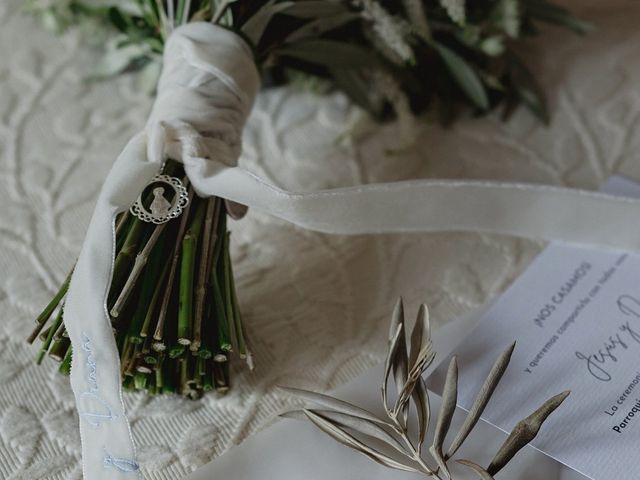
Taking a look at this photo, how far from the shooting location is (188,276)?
1.69ft

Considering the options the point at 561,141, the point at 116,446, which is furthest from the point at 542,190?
the point at 116,446

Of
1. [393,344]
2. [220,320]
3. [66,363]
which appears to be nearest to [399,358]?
[393,344]

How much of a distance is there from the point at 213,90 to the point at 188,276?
14 centimetres

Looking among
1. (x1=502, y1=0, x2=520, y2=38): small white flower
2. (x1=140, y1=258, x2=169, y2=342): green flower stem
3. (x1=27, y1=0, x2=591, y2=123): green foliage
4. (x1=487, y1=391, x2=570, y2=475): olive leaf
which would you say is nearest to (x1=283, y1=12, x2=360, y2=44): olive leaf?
(x1=27, y1=0, x2=591, y2=123): green foliage

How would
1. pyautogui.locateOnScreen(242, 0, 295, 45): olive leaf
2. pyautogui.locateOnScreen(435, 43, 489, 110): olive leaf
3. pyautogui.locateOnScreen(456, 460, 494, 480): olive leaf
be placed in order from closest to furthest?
pyautogui.locateOnScreen(456, 460, 494, 480): olive leaf
pyautogui.locateOnScreen(242, 0, 295, 45): olive leaf
pyautogui.locateOnScreen(435, 43, 489, 110): olive leaf

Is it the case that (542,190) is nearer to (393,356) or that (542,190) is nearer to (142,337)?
(393,356)

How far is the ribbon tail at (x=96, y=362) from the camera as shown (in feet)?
1.55

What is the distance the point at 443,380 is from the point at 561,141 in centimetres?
30

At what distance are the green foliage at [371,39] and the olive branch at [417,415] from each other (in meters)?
0.26

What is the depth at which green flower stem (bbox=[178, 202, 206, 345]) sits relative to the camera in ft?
1.61

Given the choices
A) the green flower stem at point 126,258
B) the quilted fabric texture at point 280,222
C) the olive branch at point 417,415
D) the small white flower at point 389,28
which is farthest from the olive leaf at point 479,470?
the small white flower at point 389,28

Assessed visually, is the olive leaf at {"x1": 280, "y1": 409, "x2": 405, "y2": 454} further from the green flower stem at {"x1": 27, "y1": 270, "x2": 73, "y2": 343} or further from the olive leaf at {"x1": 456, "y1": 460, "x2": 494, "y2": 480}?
the green flower stem at {"x1": 27, "y1": 270, "x2": 73, "y2": 343}

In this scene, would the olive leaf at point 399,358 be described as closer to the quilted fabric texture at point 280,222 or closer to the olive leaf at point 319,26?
the quilted fabric texture at point 280,222

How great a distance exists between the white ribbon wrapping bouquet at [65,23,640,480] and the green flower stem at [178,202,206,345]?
2 centimetres
